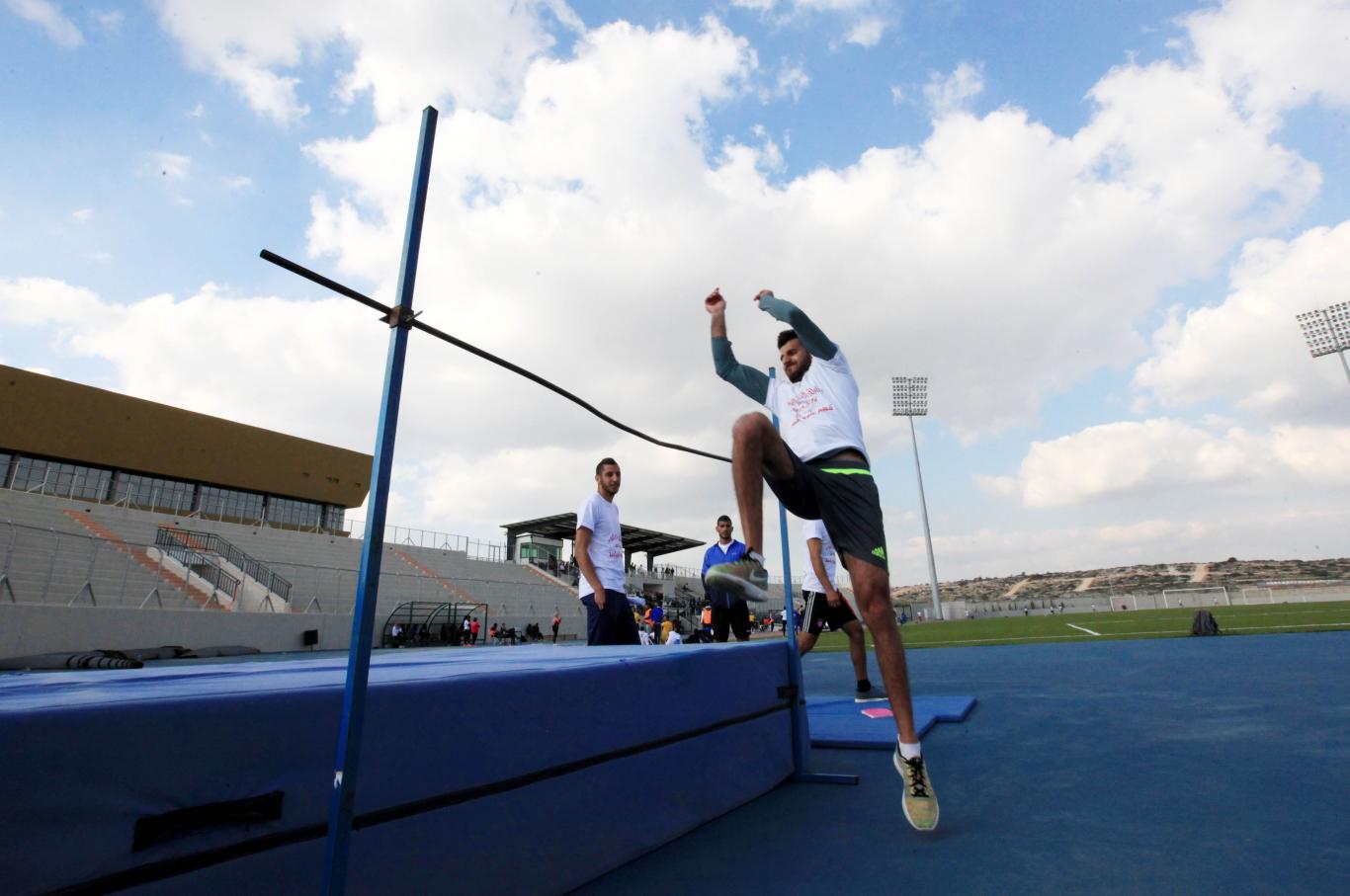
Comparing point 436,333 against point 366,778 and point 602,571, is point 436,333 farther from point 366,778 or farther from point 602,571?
point 602,571

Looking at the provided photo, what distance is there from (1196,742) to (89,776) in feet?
12.1

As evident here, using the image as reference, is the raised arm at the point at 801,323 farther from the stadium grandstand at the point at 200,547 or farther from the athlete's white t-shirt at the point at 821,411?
the stadium grandstand at the point at 200,547

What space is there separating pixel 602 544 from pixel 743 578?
2.32m

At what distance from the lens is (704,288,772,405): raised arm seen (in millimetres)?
2678

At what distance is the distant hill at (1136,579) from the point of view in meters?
56.3

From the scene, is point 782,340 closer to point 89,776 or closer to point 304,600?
point 89,776

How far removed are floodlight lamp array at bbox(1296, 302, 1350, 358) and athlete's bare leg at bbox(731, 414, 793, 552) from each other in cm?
3638

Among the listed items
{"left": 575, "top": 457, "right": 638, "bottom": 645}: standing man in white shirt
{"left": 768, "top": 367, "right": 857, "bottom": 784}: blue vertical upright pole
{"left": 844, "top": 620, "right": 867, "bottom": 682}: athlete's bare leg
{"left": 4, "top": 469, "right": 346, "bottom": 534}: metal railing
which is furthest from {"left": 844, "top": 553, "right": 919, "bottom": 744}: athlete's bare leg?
{"left": 4, "top": 469, "right": 346, "bottom": 534}: metal railing

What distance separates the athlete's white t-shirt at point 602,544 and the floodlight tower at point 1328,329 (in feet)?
115

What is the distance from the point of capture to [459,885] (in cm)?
125

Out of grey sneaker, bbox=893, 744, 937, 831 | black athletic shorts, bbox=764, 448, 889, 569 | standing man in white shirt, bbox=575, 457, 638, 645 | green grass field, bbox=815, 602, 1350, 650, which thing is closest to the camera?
grey sneaker, bbox=893, 744, 937, 831

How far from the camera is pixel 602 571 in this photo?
4.19m

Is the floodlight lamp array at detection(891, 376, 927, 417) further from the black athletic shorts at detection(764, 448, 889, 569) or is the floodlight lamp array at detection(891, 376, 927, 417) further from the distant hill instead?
the black athletic shorts at detection(764, 448, 889, 569)

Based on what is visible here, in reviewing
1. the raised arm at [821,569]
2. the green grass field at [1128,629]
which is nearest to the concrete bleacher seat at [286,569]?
the raised arm at [821,569]
